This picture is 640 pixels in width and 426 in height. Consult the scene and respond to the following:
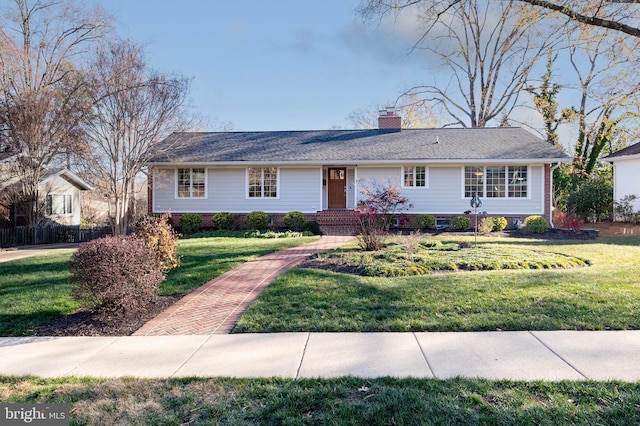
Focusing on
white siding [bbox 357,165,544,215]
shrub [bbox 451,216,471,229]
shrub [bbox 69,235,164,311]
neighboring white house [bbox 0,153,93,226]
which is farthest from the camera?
white siding [bbox 357,165,544,215]

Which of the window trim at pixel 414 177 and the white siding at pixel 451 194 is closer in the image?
the white siding at pixel 451 194

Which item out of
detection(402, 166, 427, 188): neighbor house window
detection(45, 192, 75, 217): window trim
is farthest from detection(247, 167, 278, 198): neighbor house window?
detection(45, 192, 75, 217): window trim

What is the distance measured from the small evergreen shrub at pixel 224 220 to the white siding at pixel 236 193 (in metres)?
0.64

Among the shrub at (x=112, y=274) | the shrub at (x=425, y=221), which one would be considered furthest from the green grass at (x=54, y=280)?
the shrub at (x=425, y=221)

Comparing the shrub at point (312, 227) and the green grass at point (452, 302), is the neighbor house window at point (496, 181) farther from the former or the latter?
the green grass at point (452, 302)

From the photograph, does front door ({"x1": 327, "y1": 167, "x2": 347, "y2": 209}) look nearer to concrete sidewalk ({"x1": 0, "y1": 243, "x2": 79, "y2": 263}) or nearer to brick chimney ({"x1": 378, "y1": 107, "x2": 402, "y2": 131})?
brick chimney ({"x1": 378, "y1": 107, "x2": 402, "y2": 131})

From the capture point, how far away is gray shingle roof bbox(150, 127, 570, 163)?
17891 mm

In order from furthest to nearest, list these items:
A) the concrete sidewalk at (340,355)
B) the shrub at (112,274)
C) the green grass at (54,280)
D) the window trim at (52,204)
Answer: the window trim at (52,204) → the green grass at (54,280) → the shrub at (112,274) → the concrete sidewalk at (340,355)

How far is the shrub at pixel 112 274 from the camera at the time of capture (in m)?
5.32

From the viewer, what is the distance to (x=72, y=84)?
717 inches

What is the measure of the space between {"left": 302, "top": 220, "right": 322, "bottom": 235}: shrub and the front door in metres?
2.64

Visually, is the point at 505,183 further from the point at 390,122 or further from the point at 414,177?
the point at 390,122

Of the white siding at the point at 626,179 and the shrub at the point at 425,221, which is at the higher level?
the white siding at the point at 626,179

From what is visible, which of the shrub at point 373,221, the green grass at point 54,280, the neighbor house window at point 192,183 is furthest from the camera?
the neighbor house window at point 192,183
